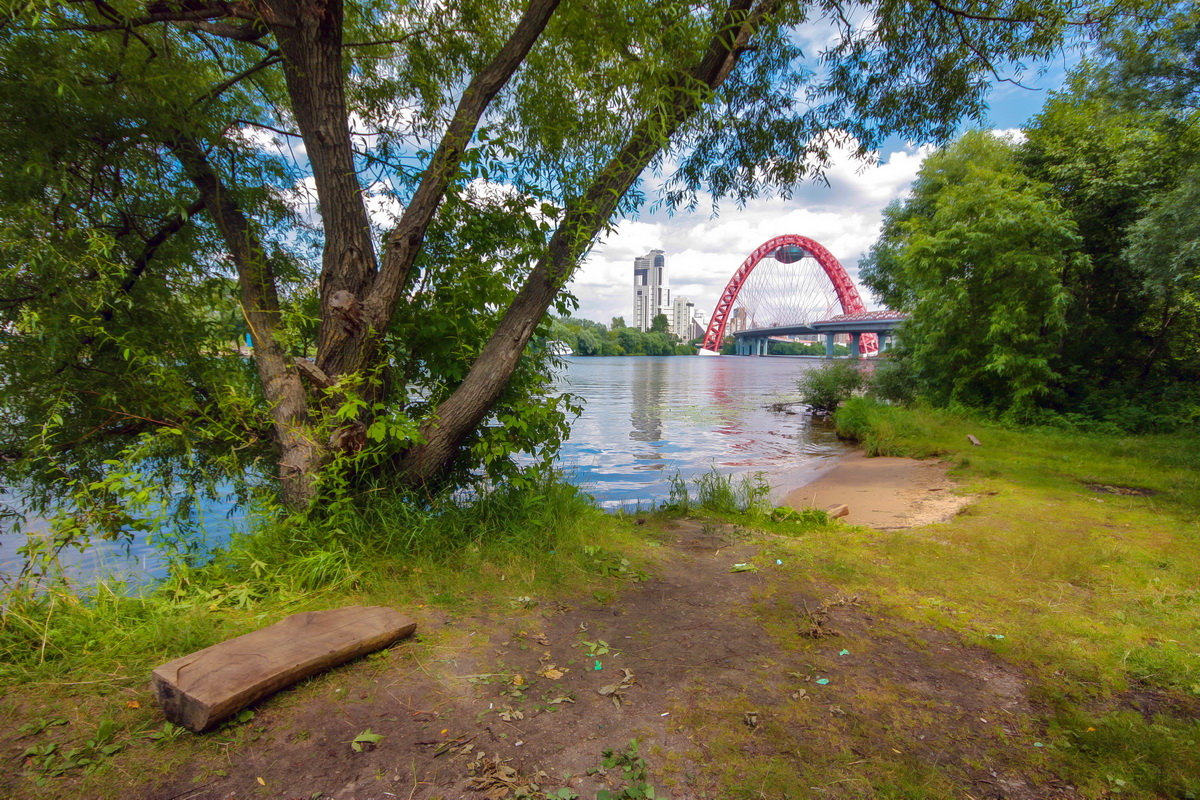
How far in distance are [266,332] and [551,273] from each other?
197 centimetres

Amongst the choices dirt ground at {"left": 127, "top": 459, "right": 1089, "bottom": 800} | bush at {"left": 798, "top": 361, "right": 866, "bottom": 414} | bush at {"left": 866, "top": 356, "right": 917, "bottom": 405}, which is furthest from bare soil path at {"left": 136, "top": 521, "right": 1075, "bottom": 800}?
bush at {"left": 798, "top": 361, "right": 866, "bottom": 414}

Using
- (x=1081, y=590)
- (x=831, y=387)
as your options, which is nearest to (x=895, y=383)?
(x=831, y=387)

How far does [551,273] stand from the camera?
13.5 feet

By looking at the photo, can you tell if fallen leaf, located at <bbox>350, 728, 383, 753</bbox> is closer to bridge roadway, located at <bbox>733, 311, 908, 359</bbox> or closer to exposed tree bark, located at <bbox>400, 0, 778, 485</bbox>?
exposed tree bark, located at <bbox>400, 0, 778, 485</bbox>

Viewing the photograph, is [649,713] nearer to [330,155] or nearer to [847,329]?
[330,155]

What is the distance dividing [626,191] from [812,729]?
370cm

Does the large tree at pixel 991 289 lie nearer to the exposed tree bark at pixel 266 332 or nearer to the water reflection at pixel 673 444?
the water reflection at pixel 673 444

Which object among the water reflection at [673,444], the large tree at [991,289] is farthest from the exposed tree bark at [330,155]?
the large tree at [991,289]

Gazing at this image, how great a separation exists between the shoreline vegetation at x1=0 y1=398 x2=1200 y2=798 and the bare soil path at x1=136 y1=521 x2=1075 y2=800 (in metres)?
0.02

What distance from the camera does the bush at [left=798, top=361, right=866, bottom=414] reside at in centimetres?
2139

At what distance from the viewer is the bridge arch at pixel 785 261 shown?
6244cm

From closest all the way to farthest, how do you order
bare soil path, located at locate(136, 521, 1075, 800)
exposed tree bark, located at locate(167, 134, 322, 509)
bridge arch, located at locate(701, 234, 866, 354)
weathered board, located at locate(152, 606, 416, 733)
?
1. bare soil path, located at locate(136, 521, 1075, 800)
2. weathered board, located at locate(152, 606, 416, 733)
3. exposed tree bark, located at locate(167, 134, 322, 509)
4. bridge arch, located at locate(701, 234, 866, 354)

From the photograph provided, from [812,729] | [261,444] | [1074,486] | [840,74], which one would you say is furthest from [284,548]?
[1074,486]

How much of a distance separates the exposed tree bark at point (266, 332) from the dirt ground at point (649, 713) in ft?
4.23
